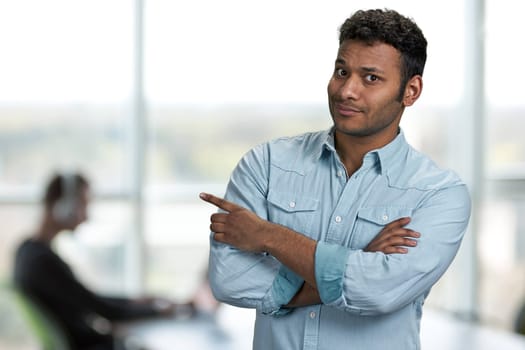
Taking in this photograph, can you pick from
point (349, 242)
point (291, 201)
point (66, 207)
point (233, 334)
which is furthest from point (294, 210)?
point (66, 207)

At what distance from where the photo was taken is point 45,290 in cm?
451

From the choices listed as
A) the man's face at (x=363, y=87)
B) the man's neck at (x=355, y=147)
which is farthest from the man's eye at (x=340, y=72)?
the man's neck at (x=355, y=147)

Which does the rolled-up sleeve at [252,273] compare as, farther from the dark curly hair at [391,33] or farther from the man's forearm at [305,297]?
the dark curly hair at [391,33]

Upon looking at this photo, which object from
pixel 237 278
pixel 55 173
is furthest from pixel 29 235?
pixel 237 278

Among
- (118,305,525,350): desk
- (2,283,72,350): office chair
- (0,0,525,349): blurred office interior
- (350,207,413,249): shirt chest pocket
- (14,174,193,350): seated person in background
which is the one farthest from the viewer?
(0,0,525,349): blurred office interior

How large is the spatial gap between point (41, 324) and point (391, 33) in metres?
2.91

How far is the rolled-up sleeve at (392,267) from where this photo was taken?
176cm

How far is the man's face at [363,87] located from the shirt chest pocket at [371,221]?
0.15 m

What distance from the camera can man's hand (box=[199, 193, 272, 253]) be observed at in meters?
1.82

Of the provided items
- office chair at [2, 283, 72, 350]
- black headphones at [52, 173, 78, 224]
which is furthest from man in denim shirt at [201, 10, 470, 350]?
black headphones at [52, 173, 78, 224]

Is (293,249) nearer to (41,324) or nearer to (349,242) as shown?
(349,242)

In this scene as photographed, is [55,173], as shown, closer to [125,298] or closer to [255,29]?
[125,298]

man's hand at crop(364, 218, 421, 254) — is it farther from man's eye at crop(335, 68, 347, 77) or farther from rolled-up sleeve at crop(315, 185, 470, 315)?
man's eye at crop(335, 68, 347, 77)

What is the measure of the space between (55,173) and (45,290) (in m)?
0.85
